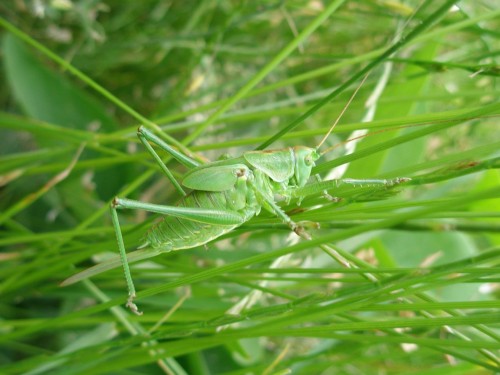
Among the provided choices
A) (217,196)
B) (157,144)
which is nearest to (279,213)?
(217,196)

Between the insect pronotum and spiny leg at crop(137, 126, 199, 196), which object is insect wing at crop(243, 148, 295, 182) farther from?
spiny leg at crop(137, 126, 199, 196)

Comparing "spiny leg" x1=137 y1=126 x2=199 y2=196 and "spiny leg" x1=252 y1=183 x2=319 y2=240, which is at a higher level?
"spiny leg" x1=137 y1=126 x2=199 y2=196

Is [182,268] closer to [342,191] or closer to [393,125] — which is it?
[342,191]

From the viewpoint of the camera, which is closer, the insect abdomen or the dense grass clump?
the dense grass clump

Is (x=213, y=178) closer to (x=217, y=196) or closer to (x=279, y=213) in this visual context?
(x=217, y=196)

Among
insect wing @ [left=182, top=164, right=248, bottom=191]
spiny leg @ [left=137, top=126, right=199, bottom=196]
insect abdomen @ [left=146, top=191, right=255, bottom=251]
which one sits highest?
spiny leg @ [left=137, top=126, right=199, bottom=196]

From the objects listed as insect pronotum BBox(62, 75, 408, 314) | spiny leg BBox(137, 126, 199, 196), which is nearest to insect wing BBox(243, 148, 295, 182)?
insect pronotum BBox(62, 75, 408, 314)

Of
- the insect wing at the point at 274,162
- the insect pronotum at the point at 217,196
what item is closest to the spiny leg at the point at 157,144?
the insect pronotum at the point at 217,196

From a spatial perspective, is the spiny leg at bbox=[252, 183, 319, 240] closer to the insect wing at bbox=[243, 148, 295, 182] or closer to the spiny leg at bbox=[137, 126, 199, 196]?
the insect wing at bbox=[243, 148, 295, 182]
